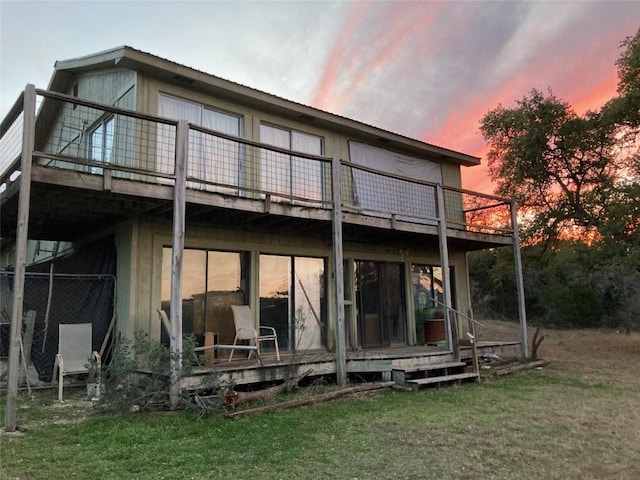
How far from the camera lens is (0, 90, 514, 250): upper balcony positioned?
617 cm

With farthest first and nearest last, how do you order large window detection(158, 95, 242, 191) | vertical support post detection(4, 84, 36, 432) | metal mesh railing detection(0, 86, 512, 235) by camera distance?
large window detection(158, 95, 242, 191) < metal mesh railing detection(0, 86, 512, 235) < vertical support post detection(4, 84, 36, 432)

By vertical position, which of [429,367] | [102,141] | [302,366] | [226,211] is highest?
[102,141]

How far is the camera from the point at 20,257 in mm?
5238

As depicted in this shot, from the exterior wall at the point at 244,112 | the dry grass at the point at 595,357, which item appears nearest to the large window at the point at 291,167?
the exterior wall at the point at 244,112

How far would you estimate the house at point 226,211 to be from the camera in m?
6.58

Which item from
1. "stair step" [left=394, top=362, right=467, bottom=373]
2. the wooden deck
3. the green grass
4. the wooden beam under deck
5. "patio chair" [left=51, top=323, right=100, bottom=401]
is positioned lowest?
the green grass

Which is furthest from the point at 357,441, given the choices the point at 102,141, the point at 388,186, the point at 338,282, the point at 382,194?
the point at 388,186

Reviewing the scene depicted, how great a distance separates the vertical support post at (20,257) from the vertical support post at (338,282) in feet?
14.0

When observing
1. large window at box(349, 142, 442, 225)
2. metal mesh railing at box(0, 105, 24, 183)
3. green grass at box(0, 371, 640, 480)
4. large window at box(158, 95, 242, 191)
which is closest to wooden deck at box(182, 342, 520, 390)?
green grass at box(0, 371, 640, 480)

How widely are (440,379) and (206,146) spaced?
5.57m

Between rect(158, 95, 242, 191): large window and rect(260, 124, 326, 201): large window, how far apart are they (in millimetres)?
635

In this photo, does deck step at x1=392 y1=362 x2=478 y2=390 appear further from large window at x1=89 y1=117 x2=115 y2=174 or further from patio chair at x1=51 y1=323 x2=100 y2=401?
large window at x1=89 y1=117 x2=115 y2=174

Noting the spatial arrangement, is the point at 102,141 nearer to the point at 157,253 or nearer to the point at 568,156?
the point at 157,253

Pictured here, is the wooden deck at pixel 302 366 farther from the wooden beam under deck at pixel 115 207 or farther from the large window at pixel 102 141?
the large window at pixel 102 141
